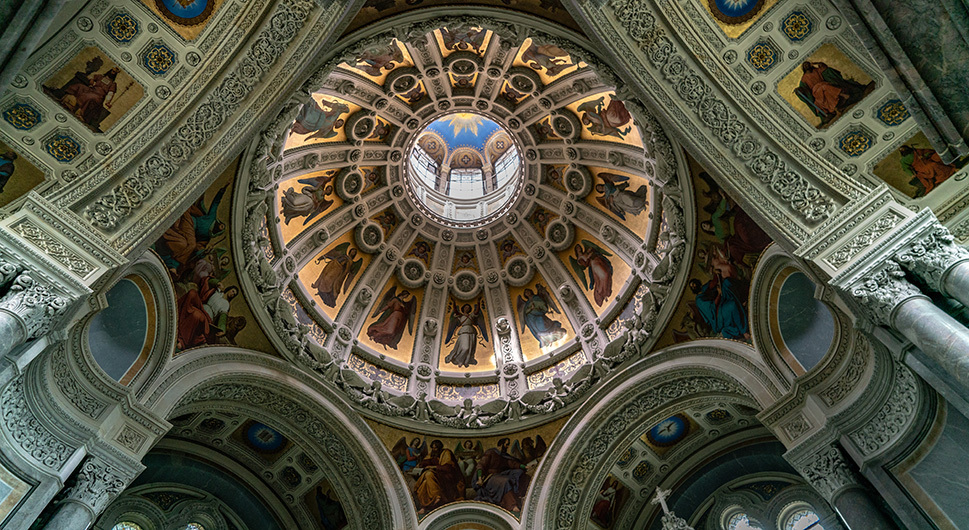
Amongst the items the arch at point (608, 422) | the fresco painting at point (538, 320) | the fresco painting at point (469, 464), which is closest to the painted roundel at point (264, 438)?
the fresco painting at point (469, 464)

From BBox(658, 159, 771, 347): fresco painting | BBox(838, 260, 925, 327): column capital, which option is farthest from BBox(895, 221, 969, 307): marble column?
BBox(658, 159, 771, 347): fresco painting

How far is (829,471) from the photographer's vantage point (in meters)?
8.95

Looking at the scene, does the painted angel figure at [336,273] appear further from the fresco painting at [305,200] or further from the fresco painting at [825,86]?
the fresco painting at [825,86]

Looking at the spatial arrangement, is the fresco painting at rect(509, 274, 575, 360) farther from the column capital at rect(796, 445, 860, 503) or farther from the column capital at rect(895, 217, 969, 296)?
the column capital at rect(895, 217, 969, 296)

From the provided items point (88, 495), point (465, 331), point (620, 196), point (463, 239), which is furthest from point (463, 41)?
point (88, 495)

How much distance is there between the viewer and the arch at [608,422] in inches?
500

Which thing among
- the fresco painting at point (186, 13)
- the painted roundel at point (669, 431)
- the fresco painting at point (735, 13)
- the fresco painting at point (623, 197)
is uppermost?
the fresco painting at point (623, 197)

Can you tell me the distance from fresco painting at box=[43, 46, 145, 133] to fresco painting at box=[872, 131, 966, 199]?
11.1 m

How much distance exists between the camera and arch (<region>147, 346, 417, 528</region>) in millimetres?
12391

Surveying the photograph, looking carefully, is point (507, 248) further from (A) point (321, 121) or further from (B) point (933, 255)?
(B) point (933, 255)

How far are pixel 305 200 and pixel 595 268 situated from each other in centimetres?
769

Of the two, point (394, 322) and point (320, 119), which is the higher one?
point (320, 119)

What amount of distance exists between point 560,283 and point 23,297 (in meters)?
12.6

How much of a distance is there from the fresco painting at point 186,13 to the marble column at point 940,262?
33.3 feet
